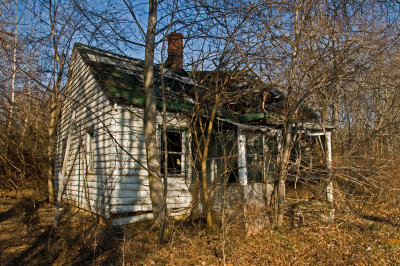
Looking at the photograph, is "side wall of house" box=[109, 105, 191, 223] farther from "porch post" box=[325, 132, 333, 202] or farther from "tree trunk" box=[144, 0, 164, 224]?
"porch post" box=[325, 132, 333, 202]

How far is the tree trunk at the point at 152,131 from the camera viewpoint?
19.3 ft

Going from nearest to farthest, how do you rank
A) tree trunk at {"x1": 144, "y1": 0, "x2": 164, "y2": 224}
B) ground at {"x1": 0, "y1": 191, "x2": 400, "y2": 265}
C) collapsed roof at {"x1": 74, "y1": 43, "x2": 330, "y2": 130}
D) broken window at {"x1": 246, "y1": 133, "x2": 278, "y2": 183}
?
ground at {"x1": 0, "y1": 191, "x2": 400, "y2": 265} → tree trunk at {"x1": 144, "y1": 0, "x2": 164, "y2": 224} → broken window at {"x1": 246, "y1": 133, "x2": 278, "y2": 183} → collapsed roof at {"x1": 74, "y1": 43, "x2": 330, "y2": 130}

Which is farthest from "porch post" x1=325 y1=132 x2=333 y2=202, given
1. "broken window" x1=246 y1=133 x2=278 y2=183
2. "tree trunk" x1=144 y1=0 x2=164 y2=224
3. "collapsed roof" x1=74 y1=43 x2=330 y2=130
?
"tree trunk" x1=144 y1=0 x2=164 y2=224

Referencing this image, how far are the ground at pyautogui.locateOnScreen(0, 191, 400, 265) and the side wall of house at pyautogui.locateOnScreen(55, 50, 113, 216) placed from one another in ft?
2.77

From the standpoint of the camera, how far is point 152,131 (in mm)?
6074

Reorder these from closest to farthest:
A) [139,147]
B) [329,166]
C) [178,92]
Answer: [329,166], [139,147], [178,92]

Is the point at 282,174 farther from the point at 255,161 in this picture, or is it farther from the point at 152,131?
the point at 152,131

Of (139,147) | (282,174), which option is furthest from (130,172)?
(282,174)

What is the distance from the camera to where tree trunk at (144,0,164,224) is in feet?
19.3

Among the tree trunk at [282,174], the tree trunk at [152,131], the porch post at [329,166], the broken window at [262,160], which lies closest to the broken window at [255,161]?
the broken window at [262,160]

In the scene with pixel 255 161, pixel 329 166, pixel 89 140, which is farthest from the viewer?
pixel 89 140

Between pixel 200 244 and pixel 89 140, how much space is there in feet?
15.9

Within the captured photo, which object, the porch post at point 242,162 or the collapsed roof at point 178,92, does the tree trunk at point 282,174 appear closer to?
the collapsed roof at point 178,92

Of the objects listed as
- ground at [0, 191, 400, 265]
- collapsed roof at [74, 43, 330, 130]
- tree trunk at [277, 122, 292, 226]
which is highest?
collapsed roof at [74, 43, 330, 130]
